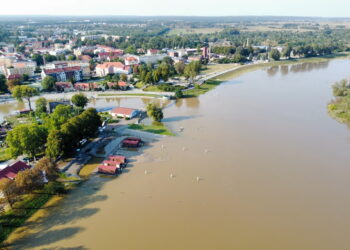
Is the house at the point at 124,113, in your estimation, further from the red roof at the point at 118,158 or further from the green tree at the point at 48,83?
the green tree at the point at 48,83

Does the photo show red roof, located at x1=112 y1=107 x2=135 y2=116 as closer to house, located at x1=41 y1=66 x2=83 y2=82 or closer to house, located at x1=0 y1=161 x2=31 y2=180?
house, located at x1=0 y1=161 x2=31 y2=180

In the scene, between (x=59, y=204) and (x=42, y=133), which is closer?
(x=59, y=204)

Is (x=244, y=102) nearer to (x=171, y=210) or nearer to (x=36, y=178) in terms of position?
(x=171, y=210)

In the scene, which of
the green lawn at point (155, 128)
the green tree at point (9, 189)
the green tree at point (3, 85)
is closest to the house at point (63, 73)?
the green tree at point (3, 85)

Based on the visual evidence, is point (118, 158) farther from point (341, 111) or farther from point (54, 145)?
point (341, 111)

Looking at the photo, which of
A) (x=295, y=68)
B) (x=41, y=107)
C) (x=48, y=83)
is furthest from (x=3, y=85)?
(x=295, y=68)

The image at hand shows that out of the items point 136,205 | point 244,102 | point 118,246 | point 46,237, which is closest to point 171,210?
point 136,205
